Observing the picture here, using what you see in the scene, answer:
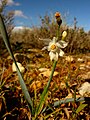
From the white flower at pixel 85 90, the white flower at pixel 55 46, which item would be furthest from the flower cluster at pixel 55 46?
the white flower at pixel 85 90

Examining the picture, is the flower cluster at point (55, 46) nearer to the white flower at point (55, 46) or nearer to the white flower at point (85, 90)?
the white flower at point (55, 46)

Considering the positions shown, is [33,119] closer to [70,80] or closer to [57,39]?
[57,39]

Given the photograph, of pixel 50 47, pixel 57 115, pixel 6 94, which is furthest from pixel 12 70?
pixel 50 47

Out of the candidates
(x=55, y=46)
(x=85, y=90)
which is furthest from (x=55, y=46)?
(x=85, y=90)

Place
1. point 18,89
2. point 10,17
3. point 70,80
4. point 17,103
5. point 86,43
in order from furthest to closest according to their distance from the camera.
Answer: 1. point 86,43
2. point 10,17
3. point 70,80
4. point 18,89
5. point 17,103

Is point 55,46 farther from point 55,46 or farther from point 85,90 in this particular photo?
point 85,90

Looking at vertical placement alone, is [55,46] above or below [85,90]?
above

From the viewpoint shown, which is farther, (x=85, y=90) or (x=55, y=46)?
(x=85, y=90)

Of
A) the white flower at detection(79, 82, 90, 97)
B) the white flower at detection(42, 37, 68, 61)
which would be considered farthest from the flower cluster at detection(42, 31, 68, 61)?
the white flower at detection(79, 82, 90, 97)

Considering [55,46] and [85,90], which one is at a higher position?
[55,46]

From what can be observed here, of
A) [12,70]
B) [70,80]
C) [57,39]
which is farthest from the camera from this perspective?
[12,70]

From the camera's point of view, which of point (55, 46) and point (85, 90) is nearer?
point (55, 46)
